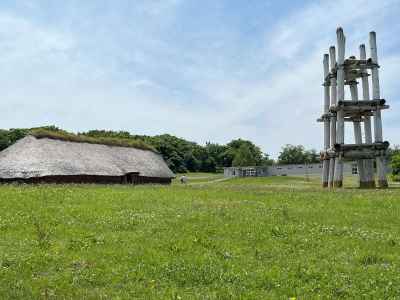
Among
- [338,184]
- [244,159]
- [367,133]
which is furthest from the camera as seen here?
[244,159]

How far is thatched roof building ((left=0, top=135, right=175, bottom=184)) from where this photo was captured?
4402cm

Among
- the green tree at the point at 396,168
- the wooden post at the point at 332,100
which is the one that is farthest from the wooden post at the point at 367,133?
the green tree at the point at 396,168

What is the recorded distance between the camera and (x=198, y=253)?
11.5 metres

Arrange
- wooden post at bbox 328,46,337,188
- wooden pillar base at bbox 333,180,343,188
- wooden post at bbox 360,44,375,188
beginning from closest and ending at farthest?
1. wooden pillar base at bbox 333,180,343,188
2. wooden post at bbox 328,46,337,188
3. wooden post at bbox 360,44,375,188

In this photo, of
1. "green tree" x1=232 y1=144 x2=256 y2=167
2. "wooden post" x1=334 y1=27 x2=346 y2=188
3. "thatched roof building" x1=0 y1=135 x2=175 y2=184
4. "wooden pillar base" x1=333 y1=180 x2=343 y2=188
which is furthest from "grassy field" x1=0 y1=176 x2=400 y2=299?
"green tree" x1=232 y1=144 x2=256 y2=167

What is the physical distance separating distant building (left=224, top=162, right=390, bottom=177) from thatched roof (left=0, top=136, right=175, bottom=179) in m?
55.0

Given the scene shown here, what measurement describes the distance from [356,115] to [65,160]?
98.0ft

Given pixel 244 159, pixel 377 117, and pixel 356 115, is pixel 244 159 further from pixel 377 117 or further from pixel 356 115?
pixel 377 117

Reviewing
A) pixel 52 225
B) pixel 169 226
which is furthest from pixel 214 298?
pixel 52 225

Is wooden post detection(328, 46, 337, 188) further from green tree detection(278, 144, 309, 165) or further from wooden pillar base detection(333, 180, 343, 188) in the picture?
green tree detection(278, 144, 309, 165)

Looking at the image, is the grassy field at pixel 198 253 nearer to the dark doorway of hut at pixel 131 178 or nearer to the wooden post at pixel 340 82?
the wooden post at pixel 340 82

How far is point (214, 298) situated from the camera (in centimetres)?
813

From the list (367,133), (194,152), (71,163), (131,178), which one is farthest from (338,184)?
(194,152)

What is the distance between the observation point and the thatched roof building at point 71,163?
44.0m
